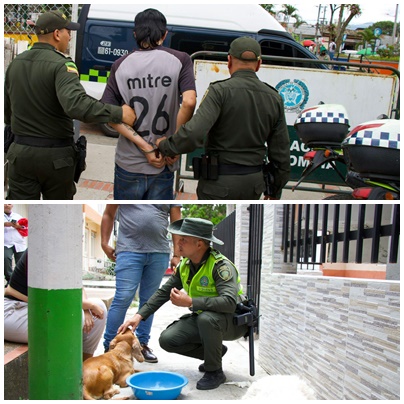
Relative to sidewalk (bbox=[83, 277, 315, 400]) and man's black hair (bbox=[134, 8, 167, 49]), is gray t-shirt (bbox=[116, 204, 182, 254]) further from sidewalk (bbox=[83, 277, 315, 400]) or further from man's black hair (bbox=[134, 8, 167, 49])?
man's black hair (bbox=[134, 8, 167, 49])

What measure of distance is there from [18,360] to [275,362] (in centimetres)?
207

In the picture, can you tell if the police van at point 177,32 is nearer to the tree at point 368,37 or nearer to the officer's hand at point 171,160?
the officer's hand at point 171,160

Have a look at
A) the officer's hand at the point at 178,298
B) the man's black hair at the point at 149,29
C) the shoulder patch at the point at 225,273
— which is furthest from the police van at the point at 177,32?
the officer's hand at the point at 178,298

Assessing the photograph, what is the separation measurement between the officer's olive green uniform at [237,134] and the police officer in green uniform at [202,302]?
1.10ft

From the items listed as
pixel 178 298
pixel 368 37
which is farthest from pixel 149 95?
pixel 368 37

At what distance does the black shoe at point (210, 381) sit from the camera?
3391 millimetres

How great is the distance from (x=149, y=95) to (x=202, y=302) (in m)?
1.36

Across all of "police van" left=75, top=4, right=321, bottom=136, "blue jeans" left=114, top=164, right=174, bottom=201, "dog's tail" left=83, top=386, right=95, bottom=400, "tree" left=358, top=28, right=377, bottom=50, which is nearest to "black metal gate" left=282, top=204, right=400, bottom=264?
"blue jeans" left=114, top=164, right=174, bottom=201

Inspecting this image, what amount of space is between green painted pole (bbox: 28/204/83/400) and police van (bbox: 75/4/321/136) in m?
6.81

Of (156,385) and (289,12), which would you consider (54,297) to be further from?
(289,12)

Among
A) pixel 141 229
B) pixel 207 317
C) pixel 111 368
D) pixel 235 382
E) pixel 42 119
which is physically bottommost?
pixel 235 382

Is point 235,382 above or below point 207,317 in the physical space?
below

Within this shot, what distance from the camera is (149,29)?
322 centimetres

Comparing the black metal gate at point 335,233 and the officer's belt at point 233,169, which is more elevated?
the officer's belt at point 233,169
